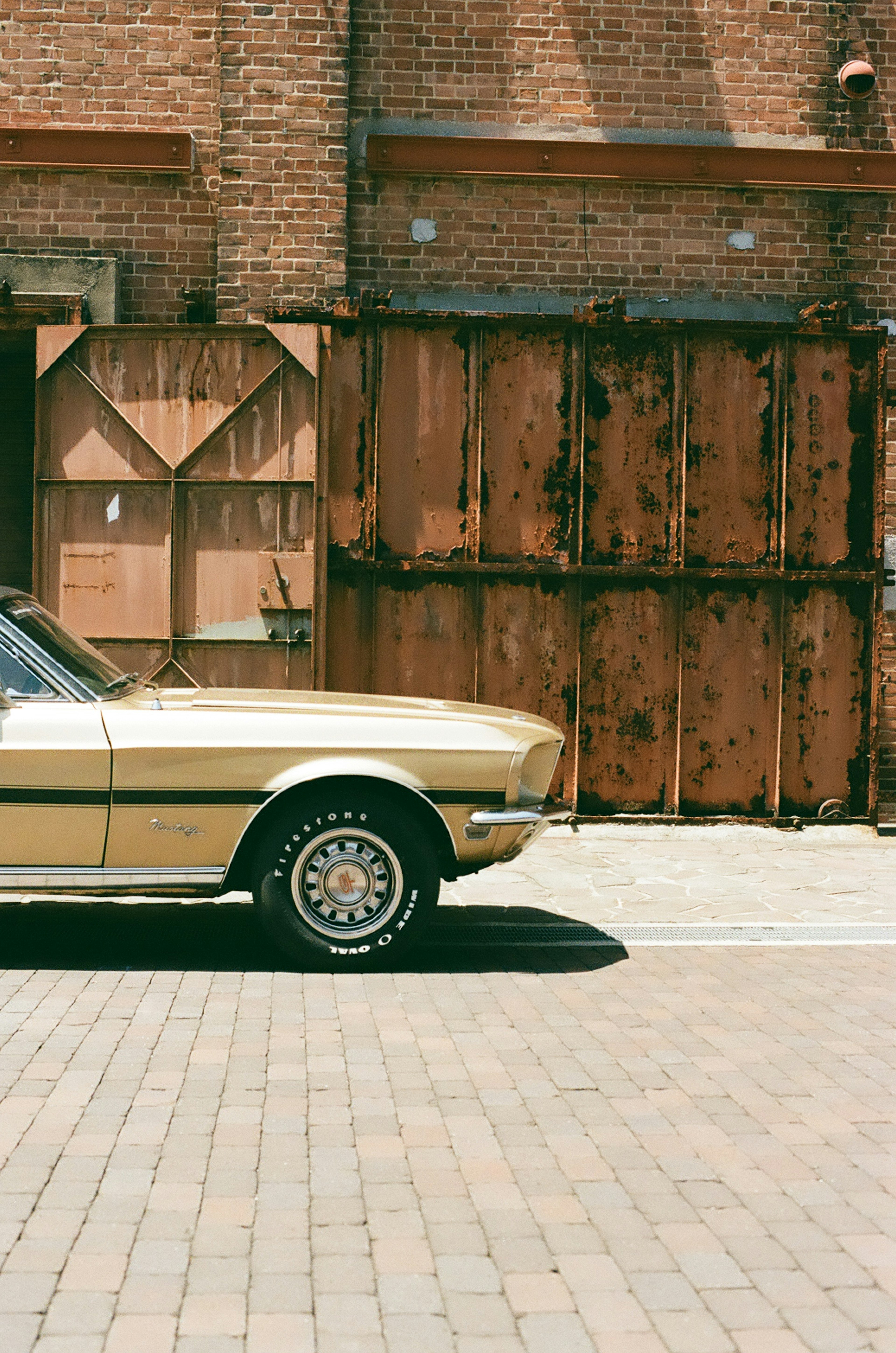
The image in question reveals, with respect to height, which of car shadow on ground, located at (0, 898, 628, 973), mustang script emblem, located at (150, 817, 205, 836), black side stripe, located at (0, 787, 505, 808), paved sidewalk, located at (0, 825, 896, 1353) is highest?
black side stripe, located at (0, 787, 505, 808)

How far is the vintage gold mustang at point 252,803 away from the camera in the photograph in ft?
19.7

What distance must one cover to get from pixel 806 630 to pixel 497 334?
122 inches

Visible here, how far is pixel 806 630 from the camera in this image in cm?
1057

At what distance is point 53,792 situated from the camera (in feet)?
19.6

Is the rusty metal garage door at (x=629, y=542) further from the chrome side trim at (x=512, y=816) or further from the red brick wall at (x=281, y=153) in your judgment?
the chrome side trim at (x=512, y=816)

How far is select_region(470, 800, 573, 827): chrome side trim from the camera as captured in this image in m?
6.19

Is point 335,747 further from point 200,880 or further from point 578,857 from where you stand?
point 578,857

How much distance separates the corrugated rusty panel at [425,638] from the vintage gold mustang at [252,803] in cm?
407

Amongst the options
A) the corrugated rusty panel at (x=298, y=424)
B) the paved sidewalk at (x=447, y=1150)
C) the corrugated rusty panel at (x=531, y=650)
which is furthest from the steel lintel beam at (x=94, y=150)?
the paved sidewalk at (x=447, y=1150)

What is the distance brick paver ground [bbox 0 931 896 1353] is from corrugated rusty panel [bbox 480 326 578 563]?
4.76 meters

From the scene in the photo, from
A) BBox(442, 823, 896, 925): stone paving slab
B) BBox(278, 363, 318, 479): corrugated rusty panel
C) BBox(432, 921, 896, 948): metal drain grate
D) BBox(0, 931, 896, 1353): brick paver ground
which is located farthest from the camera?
BBox(278, 363, 318, 479): corrugated rusty panel

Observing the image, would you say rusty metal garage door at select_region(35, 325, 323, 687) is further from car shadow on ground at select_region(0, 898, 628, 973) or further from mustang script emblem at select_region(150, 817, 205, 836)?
mustang script emblem at select_region(150, 817, 205, 836)

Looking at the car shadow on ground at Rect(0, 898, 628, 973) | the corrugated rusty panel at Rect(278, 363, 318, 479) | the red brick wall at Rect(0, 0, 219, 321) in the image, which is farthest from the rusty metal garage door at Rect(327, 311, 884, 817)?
the car shadow on ground at Rect(0, 898, 628, 973)

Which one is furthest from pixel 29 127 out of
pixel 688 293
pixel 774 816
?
pixel 774 816
